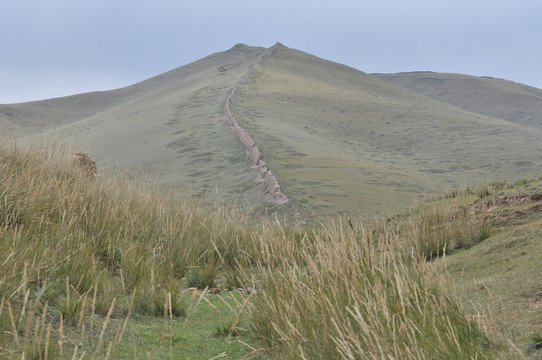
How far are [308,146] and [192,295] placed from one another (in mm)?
12570

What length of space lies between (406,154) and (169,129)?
9.11 meters

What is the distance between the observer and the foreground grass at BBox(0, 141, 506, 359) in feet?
Answer: 7.22

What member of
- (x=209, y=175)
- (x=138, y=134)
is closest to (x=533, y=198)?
(x=209, y=175)

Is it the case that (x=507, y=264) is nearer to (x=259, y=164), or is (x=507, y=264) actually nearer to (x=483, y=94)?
(x=259, y=164)

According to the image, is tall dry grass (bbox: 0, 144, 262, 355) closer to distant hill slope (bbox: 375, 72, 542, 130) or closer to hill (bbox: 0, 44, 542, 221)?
hill (bbox: 0, 44, 542, 221)

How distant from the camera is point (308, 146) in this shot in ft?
Answer: 52.7

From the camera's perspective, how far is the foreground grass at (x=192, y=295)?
7.22ft

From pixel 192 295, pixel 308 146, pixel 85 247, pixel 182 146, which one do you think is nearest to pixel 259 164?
pixel 308 146

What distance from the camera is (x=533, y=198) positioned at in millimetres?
5691

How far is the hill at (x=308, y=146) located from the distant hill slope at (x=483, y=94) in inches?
1081

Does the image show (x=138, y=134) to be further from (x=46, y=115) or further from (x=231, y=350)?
(x=46, y=115)

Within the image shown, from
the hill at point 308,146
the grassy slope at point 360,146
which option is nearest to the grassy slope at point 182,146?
the hill at point 308,146

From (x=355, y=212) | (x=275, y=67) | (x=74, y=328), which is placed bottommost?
(x=355, y=212)

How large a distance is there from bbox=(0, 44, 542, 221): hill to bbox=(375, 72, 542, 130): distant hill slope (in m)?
Answer: 27.4
